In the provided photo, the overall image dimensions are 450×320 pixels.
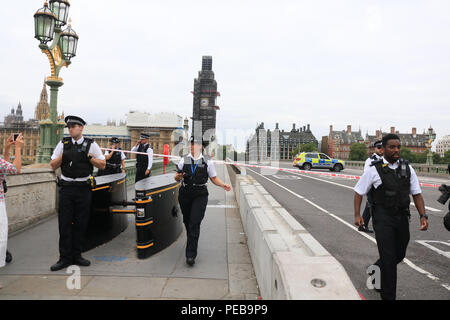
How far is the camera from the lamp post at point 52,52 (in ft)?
26.2

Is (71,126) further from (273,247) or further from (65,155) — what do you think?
(273,247)

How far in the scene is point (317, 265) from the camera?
2.37 meters

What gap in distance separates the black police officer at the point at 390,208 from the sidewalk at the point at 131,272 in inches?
54.3

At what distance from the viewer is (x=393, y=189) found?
124 inches

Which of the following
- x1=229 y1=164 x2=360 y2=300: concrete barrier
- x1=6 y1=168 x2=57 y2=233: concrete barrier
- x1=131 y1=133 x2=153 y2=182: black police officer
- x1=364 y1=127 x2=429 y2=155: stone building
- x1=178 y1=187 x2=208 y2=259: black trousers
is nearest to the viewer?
x1=229 y1=164 x2=360 y2=300: concrete barrier

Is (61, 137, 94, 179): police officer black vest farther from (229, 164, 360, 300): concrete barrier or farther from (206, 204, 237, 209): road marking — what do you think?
(206, 204, 237, 209): road marking

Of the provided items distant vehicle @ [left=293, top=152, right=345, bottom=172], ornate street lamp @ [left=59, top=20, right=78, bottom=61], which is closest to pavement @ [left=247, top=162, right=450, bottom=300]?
ornate street lamp @ [left=59, top=20, right=78, bottom=61]

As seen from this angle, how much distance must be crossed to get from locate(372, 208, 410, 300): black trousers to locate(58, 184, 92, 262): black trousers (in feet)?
12.1

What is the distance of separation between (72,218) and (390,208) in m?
3.92

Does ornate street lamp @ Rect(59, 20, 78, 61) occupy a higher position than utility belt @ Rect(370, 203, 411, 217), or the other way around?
ornate street lamp @ Rect(59, 20, 78, 61)

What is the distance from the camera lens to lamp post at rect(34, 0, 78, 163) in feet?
26.2

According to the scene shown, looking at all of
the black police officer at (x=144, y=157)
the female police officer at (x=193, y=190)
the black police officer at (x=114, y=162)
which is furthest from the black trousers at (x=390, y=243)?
the black police officer at (x=114, y=162)

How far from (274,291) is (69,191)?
3.00 meters
